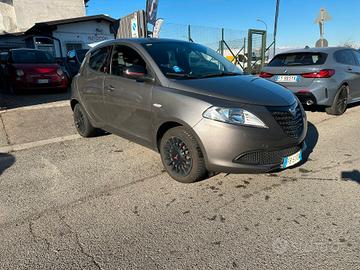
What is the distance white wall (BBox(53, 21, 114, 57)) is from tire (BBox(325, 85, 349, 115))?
19.0 metres

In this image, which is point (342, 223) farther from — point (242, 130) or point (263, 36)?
point (263, 36)

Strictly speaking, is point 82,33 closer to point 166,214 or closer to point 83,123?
point 83,123

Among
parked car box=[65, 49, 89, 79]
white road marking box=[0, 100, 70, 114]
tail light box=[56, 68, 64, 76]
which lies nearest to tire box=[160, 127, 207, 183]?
white road marking box=[0, 100, 70, 114]

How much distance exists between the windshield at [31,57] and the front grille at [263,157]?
931cm

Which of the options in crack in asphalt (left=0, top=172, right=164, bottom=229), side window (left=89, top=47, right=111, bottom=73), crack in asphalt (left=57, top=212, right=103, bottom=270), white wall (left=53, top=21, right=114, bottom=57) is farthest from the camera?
white wall (left=53, top=21, right=114, bottom=57)

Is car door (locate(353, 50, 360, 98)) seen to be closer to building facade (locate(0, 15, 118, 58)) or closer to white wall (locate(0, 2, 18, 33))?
building facade (locate(0, 15, 118, 58))

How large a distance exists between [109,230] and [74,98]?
3.38 meters

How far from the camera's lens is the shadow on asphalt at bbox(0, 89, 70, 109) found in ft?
27.0

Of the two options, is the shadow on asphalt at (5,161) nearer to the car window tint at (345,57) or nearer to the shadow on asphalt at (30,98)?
the shadow on asphalt at (30,98)

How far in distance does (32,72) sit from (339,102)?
28.7ft

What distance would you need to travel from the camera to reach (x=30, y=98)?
9203mm

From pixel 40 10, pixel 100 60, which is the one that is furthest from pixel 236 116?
pixel 40 10

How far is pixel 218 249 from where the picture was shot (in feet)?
8.40

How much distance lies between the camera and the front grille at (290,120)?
337cm
